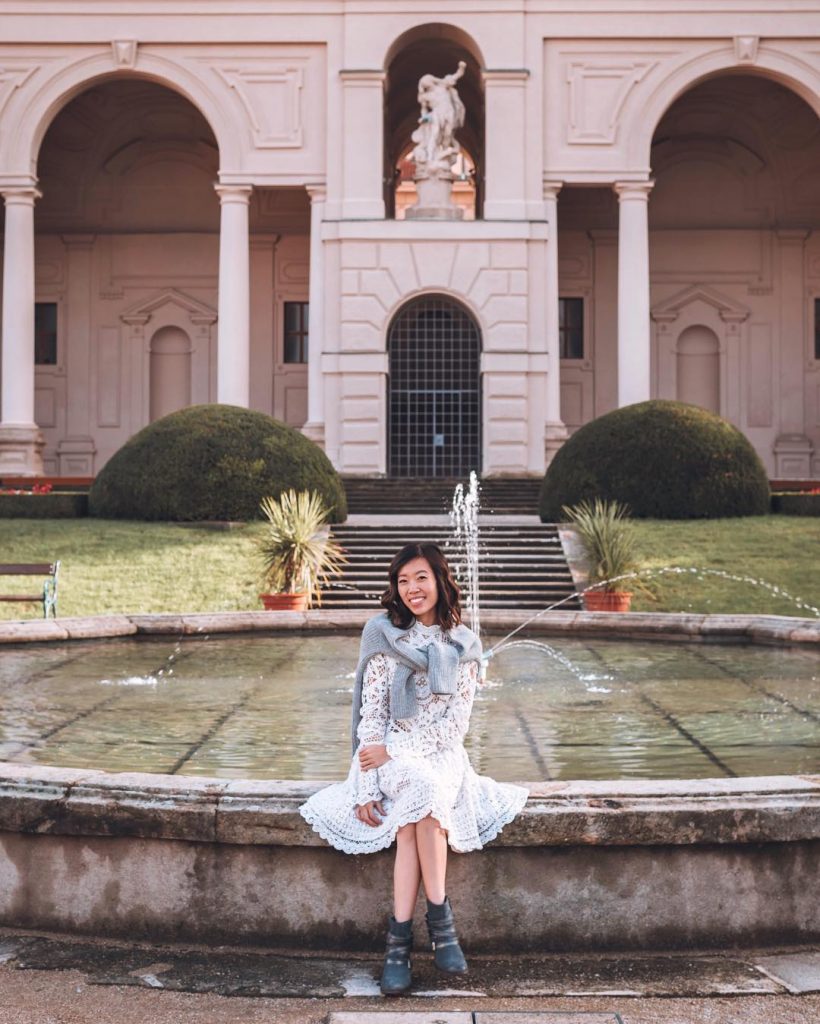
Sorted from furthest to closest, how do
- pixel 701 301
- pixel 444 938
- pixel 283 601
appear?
1. pixel 701 301
2. pixel 283 601
3. pixel 444 938

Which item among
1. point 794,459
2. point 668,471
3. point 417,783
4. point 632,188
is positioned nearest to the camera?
point 417,783

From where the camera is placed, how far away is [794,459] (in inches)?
1336

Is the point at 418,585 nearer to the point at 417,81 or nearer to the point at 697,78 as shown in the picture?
the point at 697,78

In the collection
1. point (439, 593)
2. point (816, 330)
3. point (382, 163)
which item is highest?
point (382, 163)

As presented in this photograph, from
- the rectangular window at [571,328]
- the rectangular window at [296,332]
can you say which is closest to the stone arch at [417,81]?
the rectangular window at [296,332]

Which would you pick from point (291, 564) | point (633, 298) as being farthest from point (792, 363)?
point (291, 564)

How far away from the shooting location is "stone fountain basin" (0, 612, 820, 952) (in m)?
4.43

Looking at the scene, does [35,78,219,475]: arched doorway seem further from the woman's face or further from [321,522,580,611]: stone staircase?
the woman's face

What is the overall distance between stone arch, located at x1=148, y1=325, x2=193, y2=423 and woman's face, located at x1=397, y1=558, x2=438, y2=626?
32.0 meters

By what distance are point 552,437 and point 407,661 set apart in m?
24.8

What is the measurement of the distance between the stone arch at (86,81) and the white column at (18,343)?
0.94 m

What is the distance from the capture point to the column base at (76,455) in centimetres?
3488

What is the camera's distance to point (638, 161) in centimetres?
2933

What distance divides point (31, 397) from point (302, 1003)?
2796 centimetres
